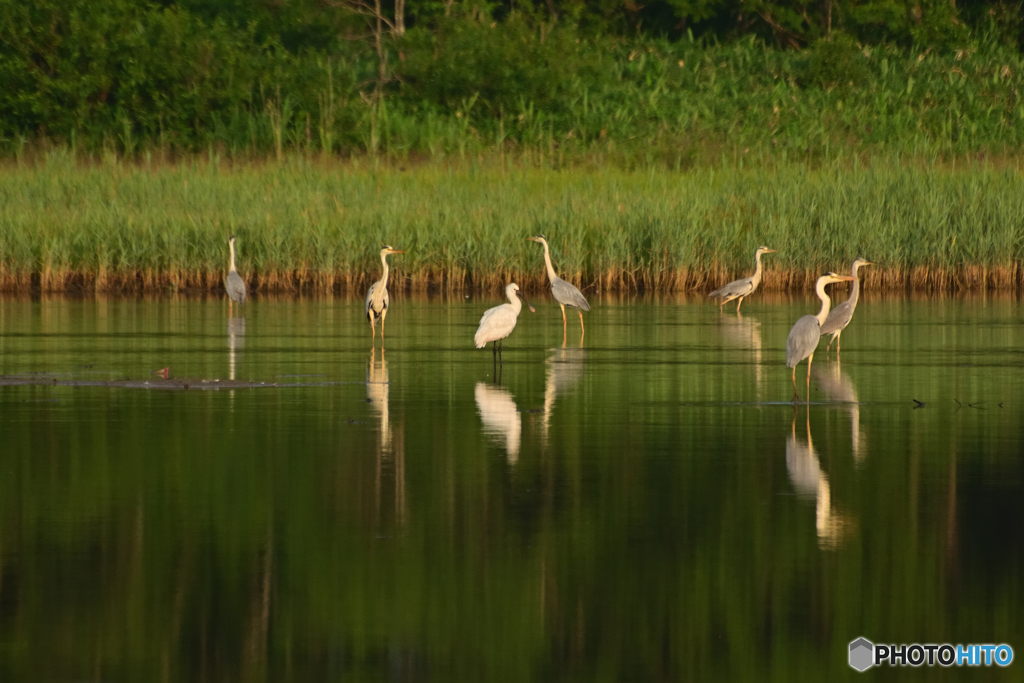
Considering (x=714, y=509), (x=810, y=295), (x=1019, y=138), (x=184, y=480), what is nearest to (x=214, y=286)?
(x=810, y=295)

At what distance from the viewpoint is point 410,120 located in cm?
3359

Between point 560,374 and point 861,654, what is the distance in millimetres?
8078

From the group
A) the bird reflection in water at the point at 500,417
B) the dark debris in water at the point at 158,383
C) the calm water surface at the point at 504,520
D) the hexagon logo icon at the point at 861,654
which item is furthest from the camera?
the dark debris in water at the point at 158,383

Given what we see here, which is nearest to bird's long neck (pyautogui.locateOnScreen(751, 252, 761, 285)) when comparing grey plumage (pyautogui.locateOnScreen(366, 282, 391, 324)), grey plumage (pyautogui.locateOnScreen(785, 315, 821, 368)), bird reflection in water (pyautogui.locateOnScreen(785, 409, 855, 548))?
grey plumage (pyautogui.locateOnScreen(366, 282, 391, 324))

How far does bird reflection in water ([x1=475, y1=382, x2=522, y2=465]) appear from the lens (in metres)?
9.95

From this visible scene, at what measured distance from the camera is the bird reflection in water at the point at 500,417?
9.95 meters

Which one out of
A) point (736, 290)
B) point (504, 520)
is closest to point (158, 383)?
point (504, 520)

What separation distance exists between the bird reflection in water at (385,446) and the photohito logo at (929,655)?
102 inches

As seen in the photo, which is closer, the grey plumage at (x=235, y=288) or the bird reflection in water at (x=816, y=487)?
the bird reflection in water at (x=816, y=487)

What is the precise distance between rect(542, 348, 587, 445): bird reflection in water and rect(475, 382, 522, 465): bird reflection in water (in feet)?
0.65

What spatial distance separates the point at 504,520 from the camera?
7691 millimetres

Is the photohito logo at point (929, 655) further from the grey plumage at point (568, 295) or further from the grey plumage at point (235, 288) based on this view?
the grey plumage at point (235, 288)

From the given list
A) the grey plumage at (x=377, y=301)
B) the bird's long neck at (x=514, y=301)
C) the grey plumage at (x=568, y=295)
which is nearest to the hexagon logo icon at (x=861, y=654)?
the bird's long neck at (x=514, y=301)

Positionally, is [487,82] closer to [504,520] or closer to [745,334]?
[745,334]
